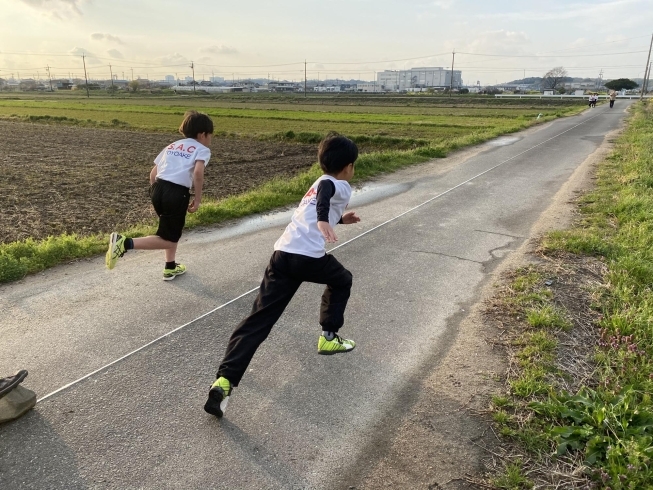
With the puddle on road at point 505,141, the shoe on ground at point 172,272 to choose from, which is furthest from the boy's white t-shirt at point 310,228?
the puddle on road at point 505,141

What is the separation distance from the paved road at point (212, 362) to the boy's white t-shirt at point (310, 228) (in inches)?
37.3

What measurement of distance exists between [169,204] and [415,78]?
183850mm

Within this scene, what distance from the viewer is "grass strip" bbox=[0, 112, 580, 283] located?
16.8ft

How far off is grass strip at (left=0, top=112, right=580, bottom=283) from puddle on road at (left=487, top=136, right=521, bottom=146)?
222 inches

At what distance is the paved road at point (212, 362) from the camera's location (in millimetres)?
2379

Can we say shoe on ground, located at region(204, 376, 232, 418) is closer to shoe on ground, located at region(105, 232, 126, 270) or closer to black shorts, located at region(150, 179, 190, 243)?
shoe on ground, located at region(105, 232, 126, 270)

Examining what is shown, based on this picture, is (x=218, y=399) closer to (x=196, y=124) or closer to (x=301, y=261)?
(x=301, y=261)

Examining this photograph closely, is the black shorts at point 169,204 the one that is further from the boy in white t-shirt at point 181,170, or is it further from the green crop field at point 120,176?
the green crop field at point 120,176

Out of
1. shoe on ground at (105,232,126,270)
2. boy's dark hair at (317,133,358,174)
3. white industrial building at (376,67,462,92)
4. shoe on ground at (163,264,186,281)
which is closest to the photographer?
boy's dark hair at (317,133,358,174)

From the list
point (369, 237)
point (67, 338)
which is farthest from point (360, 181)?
point (67, 338)

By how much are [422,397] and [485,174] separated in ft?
32.4

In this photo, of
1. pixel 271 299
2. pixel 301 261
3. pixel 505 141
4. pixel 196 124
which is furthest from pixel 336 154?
pixel 505 141

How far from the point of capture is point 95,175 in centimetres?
1355

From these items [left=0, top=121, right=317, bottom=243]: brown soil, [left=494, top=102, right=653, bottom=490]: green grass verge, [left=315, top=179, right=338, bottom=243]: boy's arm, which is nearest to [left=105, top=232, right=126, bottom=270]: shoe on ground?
[left=315, top=179, right=338, bottom=243]: boy's arm
